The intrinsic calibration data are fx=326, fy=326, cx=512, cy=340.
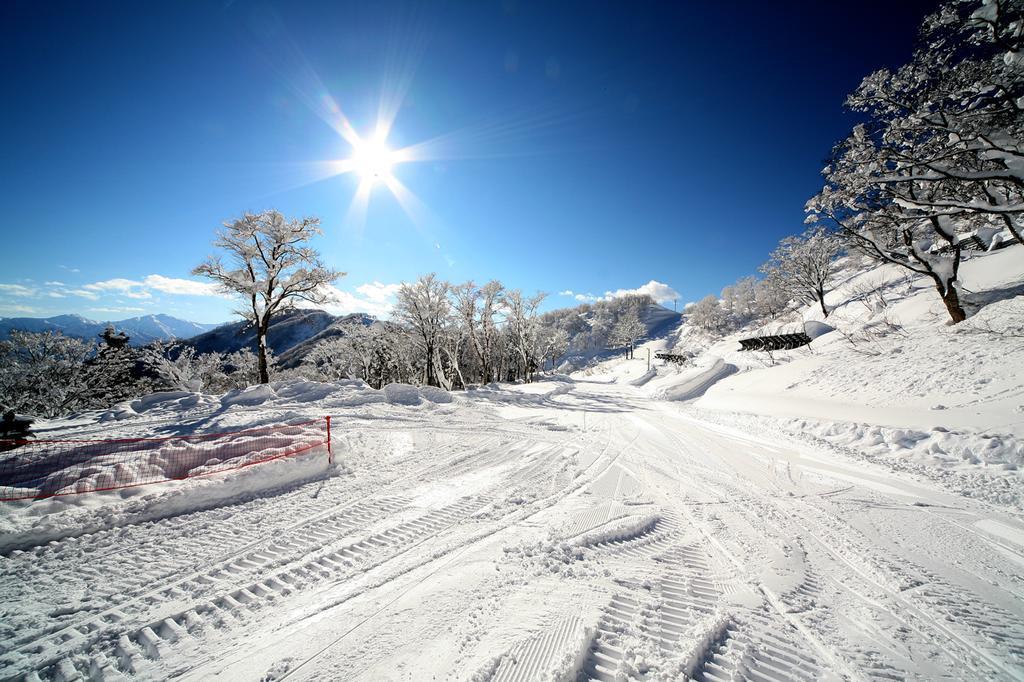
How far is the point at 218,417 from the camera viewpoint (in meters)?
10.0

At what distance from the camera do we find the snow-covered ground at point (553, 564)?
8.18 feet

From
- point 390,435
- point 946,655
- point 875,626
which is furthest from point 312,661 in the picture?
point 390,435

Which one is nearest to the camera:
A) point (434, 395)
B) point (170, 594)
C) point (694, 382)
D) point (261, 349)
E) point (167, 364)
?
point (170, 594)

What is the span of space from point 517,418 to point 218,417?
31.5 ft

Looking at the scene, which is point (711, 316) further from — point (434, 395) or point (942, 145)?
point (434, 395)

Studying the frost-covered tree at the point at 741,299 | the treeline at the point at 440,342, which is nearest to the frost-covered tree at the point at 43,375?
the treeline at the point at 440,342

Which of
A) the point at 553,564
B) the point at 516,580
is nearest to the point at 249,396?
the point at 516,580

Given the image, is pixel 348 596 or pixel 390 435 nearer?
pixel 348 596

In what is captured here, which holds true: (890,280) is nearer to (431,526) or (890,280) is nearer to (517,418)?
(517,418)

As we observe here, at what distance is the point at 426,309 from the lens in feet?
78.7

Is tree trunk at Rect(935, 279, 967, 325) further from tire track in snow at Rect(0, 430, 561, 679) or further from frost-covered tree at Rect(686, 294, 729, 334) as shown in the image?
frost-covered tree at Rect(686, 294, 729, 334)

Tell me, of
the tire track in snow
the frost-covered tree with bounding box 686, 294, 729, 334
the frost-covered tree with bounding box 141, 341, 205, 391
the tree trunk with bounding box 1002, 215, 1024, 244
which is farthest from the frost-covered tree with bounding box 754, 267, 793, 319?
the frost-covered tree with bounding box 141, 341, 205, 391

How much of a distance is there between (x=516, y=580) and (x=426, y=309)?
22.1 metres

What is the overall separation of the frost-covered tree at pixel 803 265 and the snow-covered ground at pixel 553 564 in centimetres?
3348
